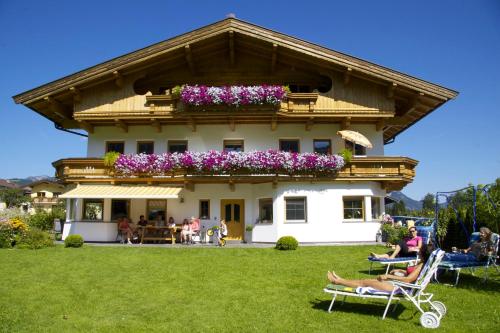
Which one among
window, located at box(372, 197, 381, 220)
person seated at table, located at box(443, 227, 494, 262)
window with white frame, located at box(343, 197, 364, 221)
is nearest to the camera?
person seated at table, located at box(443, 227, 494, 262)

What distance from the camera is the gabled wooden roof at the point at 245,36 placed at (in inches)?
814

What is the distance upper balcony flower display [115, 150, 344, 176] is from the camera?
2014cm

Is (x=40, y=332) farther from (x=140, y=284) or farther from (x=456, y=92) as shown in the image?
(x=456, y=92)

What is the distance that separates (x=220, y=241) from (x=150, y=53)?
997 centimetres

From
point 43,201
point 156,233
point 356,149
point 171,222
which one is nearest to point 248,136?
point 356,149

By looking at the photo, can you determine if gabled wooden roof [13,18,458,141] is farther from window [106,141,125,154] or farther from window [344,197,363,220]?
window [344,197,363,220]

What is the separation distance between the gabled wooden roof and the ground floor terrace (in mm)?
5123

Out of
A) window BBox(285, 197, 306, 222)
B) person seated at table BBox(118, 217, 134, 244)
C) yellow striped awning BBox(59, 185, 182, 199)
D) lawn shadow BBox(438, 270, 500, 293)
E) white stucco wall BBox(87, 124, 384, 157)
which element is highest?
white stucco wall BBox(87, 124, 384, 157)

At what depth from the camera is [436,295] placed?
9.01m

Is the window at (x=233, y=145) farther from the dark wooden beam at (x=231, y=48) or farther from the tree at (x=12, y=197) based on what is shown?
the tree at (x=12, y=197)

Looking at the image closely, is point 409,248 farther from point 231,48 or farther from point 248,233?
point 231,48

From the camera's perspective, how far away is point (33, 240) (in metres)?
17.5

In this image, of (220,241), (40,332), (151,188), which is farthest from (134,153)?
(40,332)

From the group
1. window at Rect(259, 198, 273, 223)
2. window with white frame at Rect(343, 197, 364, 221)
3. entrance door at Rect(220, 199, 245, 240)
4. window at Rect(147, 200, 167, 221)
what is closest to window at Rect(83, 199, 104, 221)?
window at Rect(147, 200, 167, 221)
